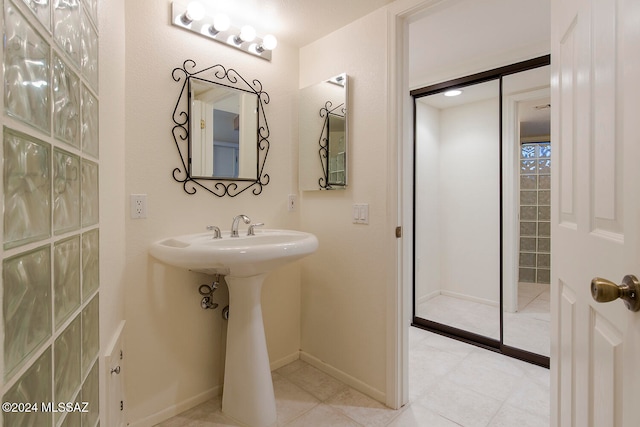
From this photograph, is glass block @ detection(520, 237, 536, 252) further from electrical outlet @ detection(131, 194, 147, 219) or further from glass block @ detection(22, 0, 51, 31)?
glass block @ detection(22, 0, 51, 31)

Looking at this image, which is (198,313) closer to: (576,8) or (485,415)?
(485,415)

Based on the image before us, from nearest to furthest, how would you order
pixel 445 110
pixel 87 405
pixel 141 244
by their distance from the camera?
pixel 87 405 → pixel 141 244 → pixel 445 110

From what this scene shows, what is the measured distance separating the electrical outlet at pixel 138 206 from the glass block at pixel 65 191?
2.68 feet

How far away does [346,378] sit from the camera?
1902mm

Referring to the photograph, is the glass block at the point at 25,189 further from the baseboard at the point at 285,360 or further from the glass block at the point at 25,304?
the baseboard at the point at 285,360

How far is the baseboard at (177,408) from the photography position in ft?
5.00

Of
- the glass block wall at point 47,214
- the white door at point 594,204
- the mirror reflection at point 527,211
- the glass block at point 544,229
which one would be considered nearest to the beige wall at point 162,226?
the glass block wall at point 47,214

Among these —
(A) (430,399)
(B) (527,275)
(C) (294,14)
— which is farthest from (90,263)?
(B) (527,275)

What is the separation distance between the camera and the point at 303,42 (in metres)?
2.11

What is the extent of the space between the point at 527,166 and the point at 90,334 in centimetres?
250

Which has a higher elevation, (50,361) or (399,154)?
(399,154)

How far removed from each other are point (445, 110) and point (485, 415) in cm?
228

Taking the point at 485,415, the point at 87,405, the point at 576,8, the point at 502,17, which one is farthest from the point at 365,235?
the point at 502,17

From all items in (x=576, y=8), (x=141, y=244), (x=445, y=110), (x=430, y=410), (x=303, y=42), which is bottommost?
(x=430, y=410)
